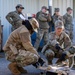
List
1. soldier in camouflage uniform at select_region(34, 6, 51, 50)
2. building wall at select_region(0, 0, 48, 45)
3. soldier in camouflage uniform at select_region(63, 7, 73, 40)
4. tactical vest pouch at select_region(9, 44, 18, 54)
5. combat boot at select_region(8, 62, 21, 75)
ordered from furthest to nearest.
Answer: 1. soldier in camouflage uniform at select_region(63, 7, 73, 40)
2. building wall at select_region(0, 0, 48, 45)
3. soldier in camouflage uniform at select_region(34, 6, 51, 50)
4. combat boot at select_region(8, 62, 21, 75)
5. tactical vest pouch at select_region(9, 44, 18, 54)

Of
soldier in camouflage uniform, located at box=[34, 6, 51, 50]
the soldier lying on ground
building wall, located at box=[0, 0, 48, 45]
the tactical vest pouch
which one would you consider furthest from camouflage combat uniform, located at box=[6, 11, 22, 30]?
the tactical vest pouch

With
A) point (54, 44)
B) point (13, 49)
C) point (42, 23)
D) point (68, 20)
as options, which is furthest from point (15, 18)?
point (13, 49)

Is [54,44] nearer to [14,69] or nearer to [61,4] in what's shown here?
[14,69]

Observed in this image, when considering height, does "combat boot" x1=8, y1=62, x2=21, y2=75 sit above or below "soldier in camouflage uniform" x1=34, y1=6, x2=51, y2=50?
below

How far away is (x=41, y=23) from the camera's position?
11.6 m

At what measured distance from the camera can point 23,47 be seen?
7250 mm

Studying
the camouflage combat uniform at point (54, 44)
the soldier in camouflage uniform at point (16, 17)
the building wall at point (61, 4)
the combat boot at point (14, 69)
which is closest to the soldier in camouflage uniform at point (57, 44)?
the camouflage combat uniform at point (54, 44)

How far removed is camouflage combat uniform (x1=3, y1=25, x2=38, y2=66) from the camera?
275 inches

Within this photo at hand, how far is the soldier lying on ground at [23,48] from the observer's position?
6984 mm

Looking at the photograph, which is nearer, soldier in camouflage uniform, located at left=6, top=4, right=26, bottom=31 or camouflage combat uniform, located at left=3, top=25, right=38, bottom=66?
camouflage combat uniform, located at left=3, top=25, right=38, bottom=66

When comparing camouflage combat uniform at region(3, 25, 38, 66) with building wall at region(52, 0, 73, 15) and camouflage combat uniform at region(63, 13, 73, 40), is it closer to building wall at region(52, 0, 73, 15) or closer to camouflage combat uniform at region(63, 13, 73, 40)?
camouflage combat uniform at region(63, 13, 73, 40)

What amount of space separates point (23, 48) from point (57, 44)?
910mm

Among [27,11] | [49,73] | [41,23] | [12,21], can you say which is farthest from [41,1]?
[49,73]

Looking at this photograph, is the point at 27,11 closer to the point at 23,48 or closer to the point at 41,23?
the point at 41,23
